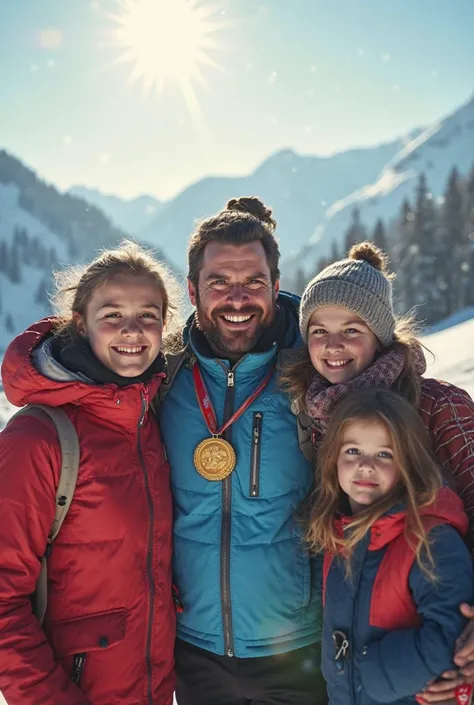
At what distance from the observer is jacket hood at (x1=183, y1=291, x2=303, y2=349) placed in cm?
370

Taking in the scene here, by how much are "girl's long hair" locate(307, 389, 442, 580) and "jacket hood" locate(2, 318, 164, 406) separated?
119cm

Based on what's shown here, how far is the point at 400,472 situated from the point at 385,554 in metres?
0.40

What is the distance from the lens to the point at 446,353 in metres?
16.6

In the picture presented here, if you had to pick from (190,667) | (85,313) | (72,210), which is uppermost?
(72,210)

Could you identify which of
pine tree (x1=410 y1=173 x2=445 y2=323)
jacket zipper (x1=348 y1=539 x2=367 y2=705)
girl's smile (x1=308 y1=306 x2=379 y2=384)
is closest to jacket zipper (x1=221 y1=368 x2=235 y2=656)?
jacket zipper (x1=348 y1=539 x2=367 y2=705)

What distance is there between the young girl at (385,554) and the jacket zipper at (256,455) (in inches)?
14.8

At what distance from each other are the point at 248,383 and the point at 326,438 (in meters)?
0.71

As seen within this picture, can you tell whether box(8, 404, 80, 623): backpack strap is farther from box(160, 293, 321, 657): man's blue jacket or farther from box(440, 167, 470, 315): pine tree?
box(440, 167, 470, 315): pine tree

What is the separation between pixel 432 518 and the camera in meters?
2.58

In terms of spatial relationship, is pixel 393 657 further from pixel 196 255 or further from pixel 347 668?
pixel 196 255

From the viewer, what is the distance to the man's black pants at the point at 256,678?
10.5 feet

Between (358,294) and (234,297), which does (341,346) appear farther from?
(234,297)

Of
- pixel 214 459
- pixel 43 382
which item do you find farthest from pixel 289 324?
pixel 43 382

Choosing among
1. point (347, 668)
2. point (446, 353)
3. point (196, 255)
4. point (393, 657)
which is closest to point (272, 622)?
point (347, 668)
